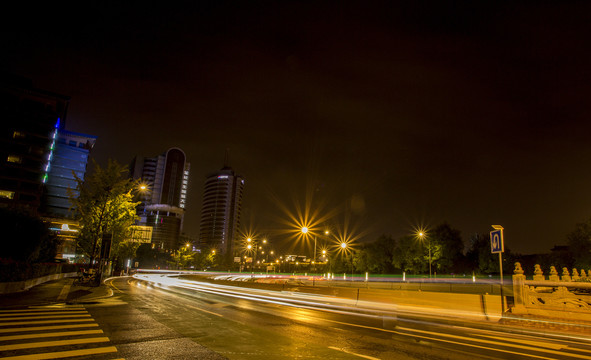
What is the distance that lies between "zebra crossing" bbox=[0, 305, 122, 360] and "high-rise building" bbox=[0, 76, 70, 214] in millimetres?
84462

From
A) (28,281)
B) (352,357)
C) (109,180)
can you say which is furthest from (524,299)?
(109,180)

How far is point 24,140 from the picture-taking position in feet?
280

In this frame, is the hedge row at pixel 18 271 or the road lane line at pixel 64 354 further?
the hedge row at pixel 18 271

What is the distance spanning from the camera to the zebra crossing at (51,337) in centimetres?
698

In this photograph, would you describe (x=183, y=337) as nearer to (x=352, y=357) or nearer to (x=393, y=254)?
(x=352, y=357)

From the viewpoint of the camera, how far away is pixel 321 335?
10.0 metres

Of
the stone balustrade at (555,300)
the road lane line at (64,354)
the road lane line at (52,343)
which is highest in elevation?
the stone balustrade at (555,300)

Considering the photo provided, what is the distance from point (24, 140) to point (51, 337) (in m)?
101

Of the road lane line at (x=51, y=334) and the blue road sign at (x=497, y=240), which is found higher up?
the blue road sign at (x=497, y=240)

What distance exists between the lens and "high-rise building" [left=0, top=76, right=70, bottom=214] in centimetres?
8100

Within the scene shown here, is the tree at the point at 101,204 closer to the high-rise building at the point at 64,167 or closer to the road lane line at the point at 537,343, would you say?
the road lane line at the point at 537,343

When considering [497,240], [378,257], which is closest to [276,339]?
[497,240]

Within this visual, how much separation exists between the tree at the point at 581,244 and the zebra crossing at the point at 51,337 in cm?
5805

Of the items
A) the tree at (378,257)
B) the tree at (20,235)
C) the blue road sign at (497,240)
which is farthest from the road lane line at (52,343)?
the tree at (378,257)
